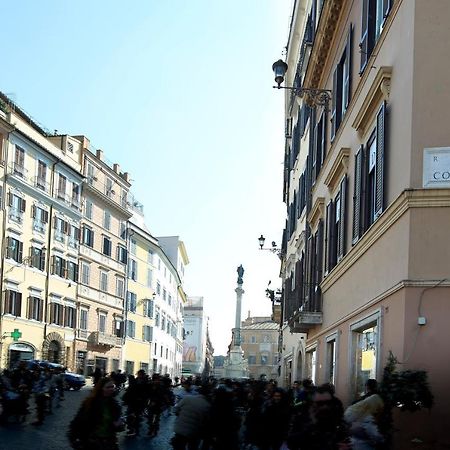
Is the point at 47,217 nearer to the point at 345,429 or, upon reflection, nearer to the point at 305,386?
the point at 305,386

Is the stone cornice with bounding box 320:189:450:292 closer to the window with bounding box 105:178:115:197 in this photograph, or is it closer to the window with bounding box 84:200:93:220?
the window with bounding box 84:200:93:220

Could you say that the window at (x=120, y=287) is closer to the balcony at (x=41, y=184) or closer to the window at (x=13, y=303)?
the balcony at (x=41, y=184)

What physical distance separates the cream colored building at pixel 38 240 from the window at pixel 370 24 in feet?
107

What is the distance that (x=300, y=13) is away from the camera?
40156 millimetres

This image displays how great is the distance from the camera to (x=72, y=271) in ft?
191

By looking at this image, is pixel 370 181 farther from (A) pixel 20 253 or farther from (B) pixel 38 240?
(B) pixel 38 240

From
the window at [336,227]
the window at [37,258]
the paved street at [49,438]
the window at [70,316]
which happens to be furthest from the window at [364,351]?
the window at [70,316]

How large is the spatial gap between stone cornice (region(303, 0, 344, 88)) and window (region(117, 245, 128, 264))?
41.9 metres

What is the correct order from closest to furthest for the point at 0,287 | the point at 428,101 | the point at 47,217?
the point at 428,101, the point at 0,287, the point at 47,217

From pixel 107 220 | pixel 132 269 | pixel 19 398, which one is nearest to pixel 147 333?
pixel 132 269

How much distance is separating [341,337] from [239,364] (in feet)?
159

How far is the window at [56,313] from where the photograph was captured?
180ft

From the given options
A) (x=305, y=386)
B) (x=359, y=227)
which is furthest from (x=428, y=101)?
(x=305, y=386)

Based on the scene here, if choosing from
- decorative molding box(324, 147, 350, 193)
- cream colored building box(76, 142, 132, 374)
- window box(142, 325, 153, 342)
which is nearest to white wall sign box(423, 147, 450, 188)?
decorative molding box(324, 147, 350, 193)
